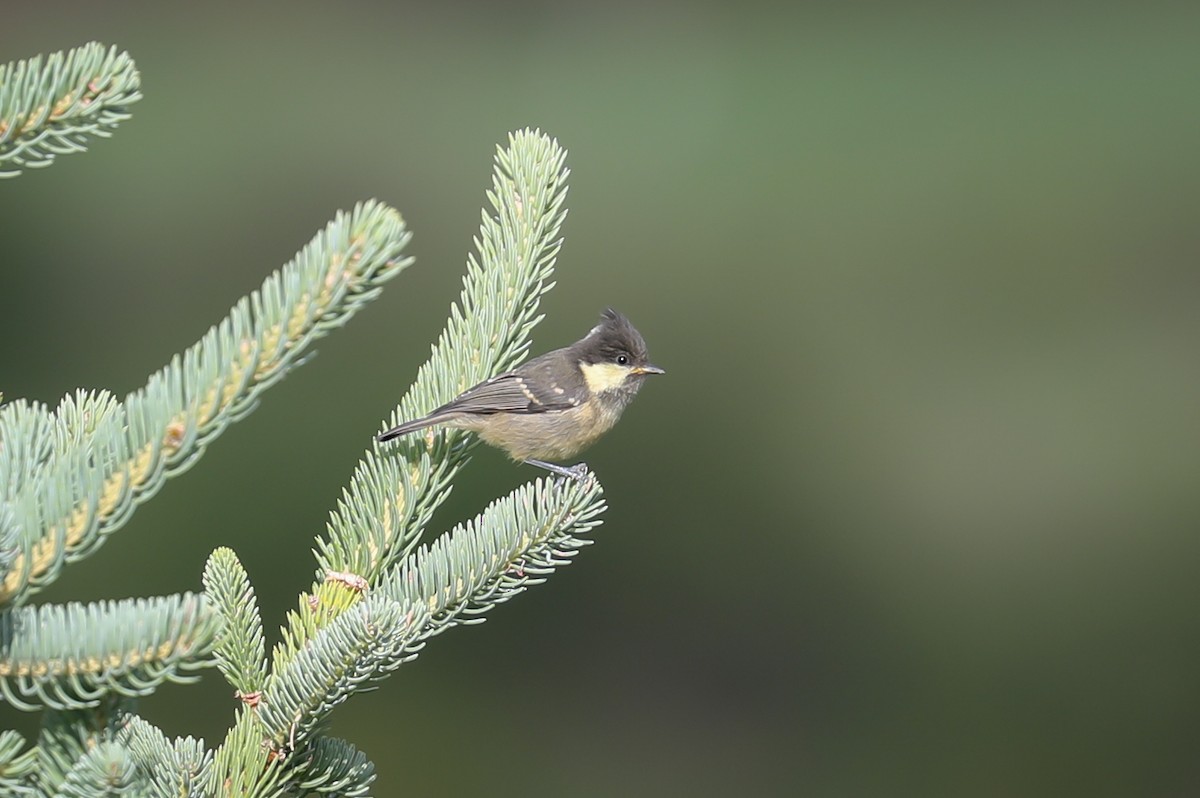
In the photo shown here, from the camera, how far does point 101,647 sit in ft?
3.06

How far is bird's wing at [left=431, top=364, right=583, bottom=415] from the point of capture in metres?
2.26

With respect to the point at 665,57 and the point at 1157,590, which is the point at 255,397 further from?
the point at 665,57

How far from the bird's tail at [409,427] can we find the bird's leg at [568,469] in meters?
0.22

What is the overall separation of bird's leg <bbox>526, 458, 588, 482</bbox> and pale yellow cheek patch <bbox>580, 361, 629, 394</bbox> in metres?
0.26

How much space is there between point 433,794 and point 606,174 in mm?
8784

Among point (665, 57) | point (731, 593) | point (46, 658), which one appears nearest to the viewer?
point (46, 658)

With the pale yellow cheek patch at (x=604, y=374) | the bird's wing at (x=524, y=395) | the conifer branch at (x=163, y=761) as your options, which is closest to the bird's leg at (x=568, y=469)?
the bird's wing at (x=524, y=395)

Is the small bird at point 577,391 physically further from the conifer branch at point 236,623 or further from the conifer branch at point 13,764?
the conifer branch at point 13,764

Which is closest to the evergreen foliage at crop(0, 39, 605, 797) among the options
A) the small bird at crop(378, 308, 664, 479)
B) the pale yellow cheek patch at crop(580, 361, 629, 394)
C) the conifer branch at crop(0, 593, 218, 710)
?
the conifer branch at crop(0, 593, 218, 710)

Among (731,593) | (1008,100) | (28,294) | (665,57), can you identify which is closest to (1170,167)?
(1008,100)

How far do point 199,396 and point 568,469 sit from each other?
145 cm

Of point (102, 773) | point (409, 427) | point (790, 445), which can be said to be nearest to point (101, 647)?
point (102, 773)

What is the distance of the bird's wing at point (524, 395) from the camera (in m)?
2.26

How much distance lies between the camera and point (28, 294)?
8.44 metres
